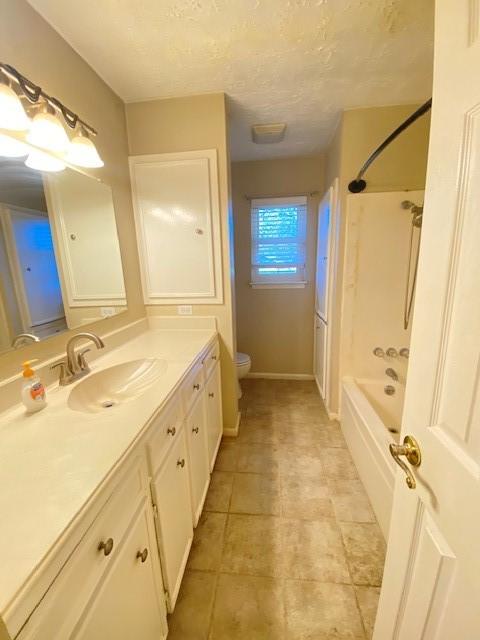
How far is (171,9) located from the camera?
3.68 ft

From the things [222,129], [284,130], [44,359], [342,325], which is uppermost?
[284,130]

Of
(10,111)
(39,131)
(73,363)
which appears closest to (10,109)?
(10,111)

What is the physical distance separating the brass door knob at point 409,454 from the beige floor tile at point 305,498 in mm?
1124

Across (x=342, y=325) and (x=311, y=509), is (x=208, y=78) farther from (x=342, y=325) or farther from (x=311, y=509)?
(x=311, y=509)

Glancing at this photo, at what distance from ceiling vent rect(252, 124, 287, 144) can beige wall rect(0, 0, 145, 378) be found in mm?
1019

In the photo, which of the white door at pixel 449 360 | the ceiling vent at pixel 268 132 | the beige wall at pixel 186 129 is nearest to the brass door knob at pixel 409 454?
the white door at pixel 449 360

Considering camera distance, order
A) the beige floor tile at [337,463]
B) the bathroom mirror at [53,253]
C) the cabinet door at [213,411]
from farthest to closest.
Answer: the beige floor tile at [337,463]
the cabinet door at [213,411]
the bathroom mirror at [53,253]

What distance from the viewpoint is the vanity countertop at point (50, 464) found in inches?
18.1

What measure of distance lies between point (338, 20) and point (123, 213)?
152 cm

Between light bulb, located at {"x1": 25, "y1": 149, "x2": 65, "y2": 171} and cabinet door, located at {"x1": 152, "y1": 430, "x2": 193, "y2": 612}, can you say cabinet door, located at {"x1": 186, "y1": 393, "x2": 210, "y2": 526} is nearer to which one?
cabinet door, located at {"x1": 152, "y1": 430, "x2": 193, "y2": 612}

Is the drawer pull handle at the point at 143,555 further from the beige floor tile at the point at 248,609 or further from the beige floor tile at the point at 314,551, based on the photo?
the beige floor tile at the point at 314,551

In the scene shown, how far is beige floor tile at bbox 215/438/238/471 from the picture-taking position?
1.86 metres

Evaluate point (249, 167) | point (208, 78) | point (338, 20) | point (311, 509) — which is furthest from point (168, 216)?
point (311, 509)

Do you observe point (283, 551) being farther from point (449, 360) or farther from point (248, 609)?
point (449, 360)
